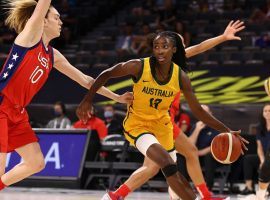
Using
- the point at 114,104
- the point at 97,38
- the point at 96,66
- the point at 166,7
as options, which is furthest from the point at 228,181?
the point at 97,38

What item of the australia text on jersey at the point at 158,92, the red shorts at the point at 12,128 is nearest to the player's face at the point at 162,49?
the australia text on jersey at the point at 158,92

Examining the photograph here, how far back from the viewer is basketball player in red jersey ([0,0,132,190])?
5637 mm

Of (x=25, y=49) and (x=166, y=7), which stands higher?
(x=25, y=49)

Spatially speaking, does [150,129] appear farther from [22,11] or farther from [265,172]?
[265,172]

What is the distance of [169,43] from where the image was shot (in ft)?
20.2

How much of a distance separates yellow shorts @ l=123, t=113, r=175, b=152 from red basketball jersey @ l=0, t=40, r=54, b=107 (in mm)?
1100

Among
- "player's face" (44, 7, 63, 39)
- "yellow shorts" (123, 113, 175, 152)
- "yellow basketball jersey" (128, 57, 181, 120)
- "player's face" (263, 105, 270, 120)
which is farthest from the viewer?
"player's face" (263, 105, 270, 120)

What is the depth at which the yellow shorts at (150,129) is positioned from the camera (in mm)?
6383

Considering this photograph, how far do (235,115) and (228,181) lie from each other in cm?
197

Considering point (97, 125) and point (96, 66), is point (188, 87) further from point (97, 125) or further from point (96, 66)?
point (96, 66)

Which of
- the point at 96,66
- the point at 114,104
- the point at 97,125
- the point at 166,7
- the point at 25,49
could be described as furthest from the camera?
the point at 166,7

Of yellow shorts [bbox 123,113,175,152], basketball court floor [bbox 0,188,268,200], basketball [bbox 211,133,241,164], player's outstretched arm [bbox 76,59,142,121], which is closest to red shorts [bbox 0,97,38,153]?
player's outstretched arm [bbox 76,59,142,121]

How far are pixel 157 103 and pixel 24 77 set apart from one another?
1306 millimetres

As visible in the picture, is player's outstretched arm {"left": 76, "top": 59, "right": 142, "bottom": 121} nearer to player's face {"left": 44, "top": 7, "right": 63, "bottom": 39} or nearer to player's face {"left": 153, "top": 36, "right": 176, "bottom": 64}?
player's face {"left": 153, "top": 36, "right": 176, "bottom": 64}
